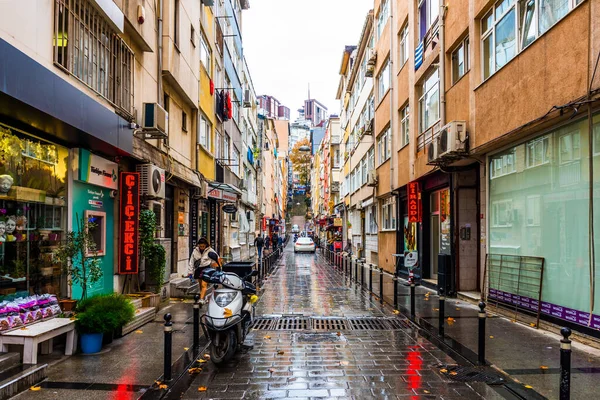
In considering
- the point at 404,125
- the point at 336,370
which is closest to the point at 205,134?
the point at 404,125

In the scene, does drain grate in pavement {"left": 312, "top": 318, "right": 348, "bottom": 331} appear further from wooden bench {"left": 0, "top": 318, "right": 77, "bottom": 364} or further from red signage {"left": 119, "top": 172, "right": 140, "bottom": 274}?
wooden bench {"left": 0, "top": 318, "right": 77, "bottom": 364}

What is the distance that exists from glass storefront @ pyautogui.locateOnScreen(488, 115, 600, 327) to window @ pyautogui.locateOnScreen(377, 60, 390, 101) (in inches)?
536

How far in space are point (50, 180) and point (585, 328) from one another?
9.31m

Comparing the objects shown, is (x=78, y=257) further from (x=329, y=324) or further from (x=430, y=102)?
(x=430, y=102)

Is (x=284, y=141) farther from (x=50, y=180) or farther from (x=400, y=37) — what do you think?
(x=50, y=180)

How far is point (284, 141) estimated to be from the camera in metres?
102

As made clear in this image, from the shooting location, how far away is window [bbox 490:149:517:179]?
35.7 ft

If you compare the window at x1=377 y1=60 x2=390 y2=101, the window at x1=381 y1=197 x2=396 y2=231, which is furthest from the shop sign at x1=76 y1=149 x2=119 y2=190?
the window at x1=377 y1=60 x2=390 y2=101

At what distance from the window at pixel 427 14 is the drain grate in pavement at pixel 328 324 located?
10452 mm

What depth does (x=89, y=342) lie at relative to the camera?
7293mm

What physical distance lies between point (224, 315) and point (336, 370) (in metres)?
1.77

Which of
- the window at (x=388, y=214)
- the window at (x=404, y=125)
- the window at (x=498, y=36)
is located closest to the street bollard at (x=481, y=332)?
the window at (x=498, y=36)

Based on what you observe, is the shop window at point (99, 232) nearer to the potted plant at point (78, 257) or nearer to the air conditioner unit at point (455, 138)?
the potted plant at point (78, 257)

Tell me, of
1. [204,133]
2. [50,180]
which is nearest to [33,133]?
[50,180]
